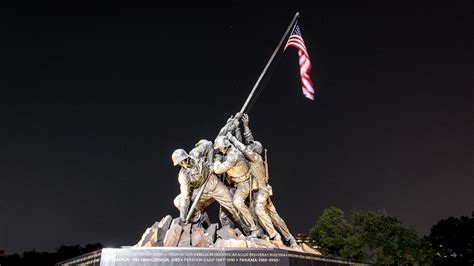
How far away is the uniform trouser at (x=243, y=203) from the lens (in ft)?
48.0

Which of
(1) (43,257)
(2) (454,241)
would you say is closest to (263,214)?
(2) (454,241)

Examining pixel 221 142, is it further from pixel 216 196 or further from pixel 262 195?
pixel 262 195

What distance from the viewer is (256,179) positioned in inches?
603

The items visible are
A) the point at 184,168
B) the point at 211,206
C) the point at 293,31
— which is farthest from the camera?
the point at 293,31

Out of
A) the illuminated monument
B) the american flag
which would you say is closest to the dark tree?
the american flag

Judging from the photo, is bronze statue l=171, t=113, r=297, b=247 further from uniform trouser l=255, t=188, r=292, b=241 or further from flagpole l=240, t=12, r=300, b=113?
flagpole l=240, t=12, r=300, b=113

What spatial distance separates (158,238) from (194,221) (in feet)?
Answer: 5.44

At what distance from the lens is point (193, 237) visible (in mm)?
13625

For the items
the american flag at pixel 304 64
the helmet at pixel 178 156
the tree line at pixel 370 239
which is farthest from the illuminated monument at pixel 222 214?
the tree line at pixel 370 239

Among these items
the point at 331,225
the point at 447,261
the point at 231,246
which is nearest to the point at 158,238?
the point at 231,246

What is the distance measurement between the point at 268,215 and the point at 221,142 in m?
3.06

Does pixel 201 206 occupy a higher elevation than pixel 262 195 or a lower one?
lower

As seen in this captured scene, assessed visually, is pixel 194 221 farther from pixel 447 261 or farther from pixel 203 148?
pixel 447 261

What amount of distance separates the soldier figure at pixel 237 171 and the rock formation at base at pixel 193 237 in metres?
0.68
